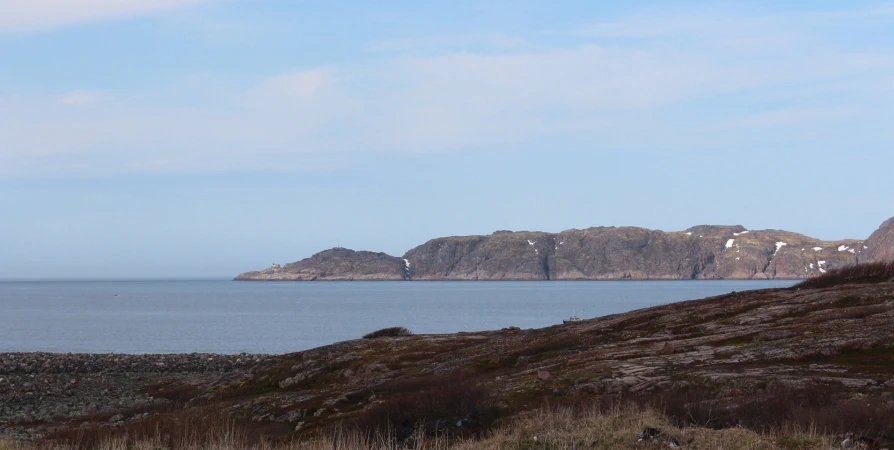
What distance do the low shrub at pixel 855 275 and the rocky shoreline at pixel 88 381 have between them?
33120mm

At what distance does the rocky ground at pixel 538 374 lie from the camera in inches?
995

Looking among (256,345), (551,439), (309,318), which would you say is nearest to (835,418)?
(551,439)

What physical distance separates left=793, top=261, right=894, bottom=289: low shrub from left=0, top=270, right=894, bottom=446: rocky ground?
99.0 inches

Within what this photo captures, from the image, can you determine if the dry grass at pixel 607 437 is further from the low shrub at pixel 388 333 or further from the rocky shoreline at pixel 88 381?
the low shrub at pixel 388 333

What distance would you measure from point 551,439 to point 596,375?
38.6 ft

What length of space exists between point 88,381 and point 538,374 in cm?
3838

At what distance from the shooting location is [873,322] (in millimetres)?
32594

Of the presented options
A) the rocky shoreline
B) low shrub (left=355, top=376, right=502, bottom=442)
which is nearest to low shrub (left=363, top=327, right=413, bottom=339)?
the rocky shoreline

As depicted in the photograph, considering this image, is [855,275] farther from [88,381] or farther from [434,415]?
[88,381]

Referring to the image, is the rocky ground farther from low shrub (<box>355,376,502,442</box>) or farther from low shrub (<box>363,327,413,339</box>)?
low shrub (<box>363,327,413,339</box>)

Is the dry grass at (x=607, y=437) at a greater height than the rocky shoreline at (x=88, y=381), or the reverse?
the dry grass at (x=607, y=437)

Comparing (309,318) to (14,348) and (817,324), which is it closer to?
(14,348)

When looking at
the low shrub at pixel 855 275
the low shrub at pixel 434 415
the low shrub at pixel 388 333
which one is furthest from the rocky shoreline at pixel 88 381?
the low shrub at pixel 855 275

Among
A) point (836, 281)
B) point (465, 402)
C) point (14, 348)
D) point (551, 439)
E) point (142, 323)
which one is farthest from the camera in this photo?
point (142, 323)
